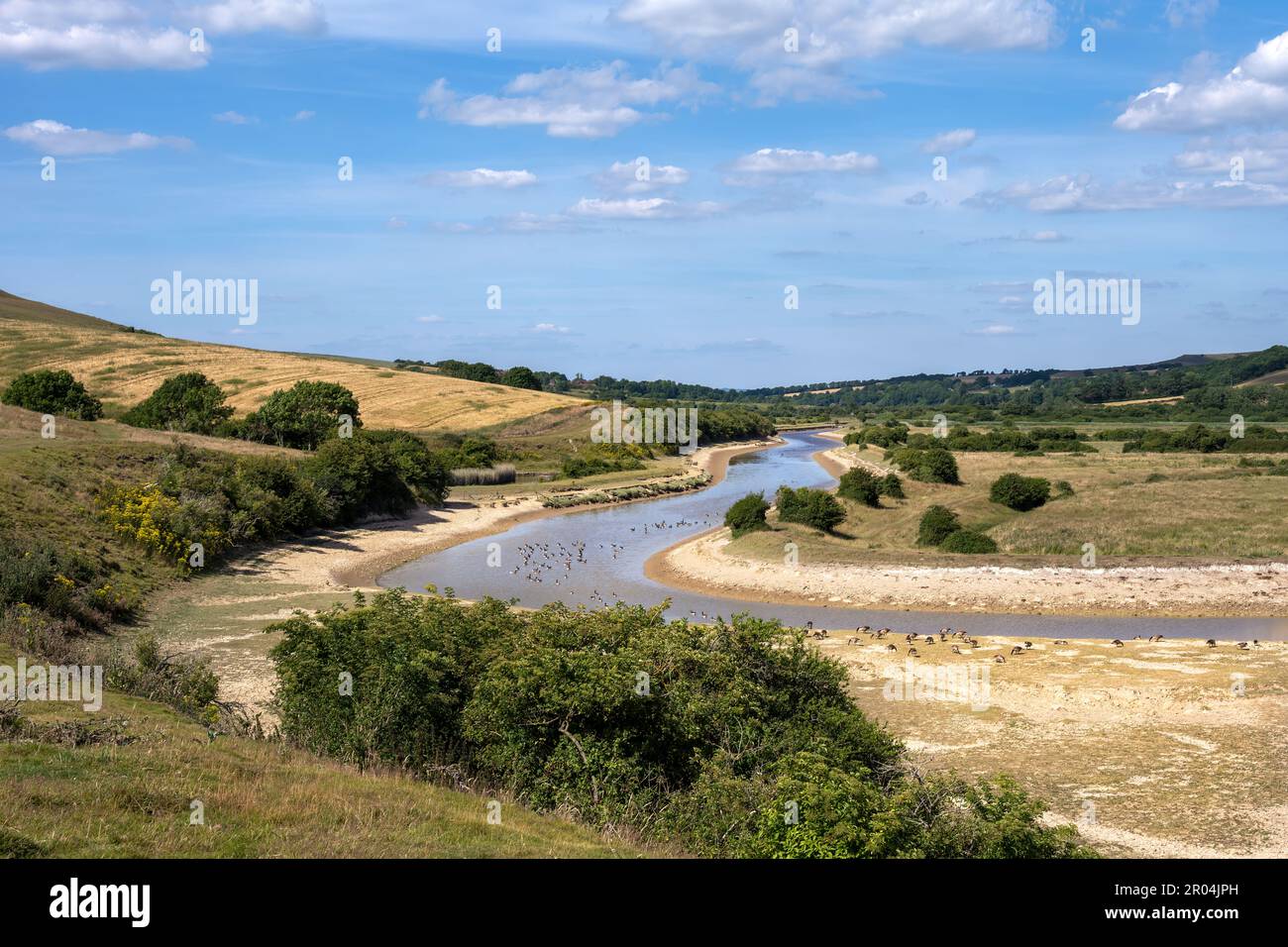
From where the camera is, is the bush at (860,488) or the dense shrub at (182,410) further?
the dense shrub at (182,410)

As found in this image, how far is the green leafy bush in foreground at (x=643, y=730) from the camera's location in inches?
433

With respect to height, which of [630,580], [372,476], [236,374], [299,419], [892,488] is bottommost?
[630,580]

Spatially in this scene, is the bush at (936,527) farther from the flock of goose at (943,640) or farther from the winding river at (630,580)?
the flock of goose at (943,640)

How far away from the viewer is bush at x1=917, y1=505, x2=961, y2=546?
44469mm

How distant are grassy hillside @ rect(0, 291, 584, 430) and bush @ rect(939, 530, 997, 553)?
215 ft

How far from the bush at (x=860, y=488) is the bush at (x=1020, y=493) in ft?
19.7

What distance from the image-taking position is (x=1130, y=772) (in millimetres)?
18156

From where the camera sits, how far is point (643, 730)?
14.2 metres

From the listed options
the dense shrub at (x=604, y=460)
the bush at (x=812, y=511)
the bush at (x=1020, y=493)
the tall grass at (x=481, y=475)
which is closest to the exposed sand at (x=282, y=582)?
the tall grass at (x=481, y=475)

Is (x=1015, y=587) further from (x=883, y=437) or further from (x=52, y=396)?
(x=883, y=437)

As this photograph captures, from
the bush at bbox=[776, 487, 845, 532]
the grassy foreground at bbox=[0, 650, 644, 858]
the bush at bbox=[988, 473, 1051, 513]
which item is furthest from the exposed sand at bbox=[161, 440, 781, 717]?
the bush at bbox=[988, 473, 1051, 513]

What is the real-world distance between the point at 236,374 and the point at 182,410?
32.2m

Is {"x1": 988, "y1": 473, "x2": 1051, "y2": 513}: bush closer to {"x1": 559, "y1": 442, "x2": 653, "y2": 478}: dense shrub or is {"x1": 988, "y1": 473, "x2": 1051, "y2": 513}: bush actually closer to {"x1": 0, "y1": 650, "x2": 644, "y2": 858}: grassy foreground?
{"x1": 559, "y1": 442, "x2": 653, "y2": 478}: dense shrub

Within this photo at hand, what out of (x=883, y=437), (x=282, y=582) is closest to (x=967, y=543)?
(x=282, y=582)
